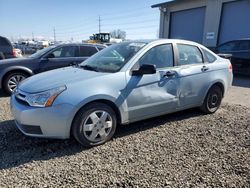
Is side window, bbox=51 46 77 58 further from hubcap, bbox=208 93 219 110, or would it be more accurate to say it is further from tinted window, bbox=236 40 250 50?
tinted window, bbox=236 40 250 50

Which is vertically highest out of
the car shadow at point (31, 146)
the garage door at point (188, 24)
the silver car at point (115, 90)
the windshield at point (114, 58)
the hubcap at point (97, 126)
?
the garage door at point (188, 24)

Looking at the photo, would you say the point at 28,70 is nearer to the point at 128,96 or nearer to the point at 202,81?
the point at 128,96

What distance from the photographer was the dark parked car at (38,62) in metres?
6.39

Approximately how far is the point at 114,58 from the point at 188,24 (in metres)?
14.6

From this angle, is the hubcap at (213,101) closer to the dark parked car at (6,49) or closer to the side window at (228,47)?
the side window at (228,47)

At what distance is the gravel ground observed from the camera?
104 inches

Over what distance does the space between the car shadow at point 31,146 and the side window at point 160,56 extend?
111cm

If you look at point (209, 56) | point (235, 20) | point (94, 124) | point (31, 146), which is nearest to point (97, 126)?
point (94, 124)

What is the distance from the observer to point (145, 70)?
11.6 ft

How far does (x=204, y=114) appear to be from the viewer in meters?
4.88

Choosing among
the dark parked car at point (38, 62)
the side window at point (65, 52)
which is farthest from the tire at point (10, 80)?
the side window at point (65, 52)

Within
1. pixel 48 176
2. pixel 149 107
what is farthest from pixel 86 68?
pixel 48 176

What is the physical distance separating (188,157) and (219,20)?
13775 millimetres

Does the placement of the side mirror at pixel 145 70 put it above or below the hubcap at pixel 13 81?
above
